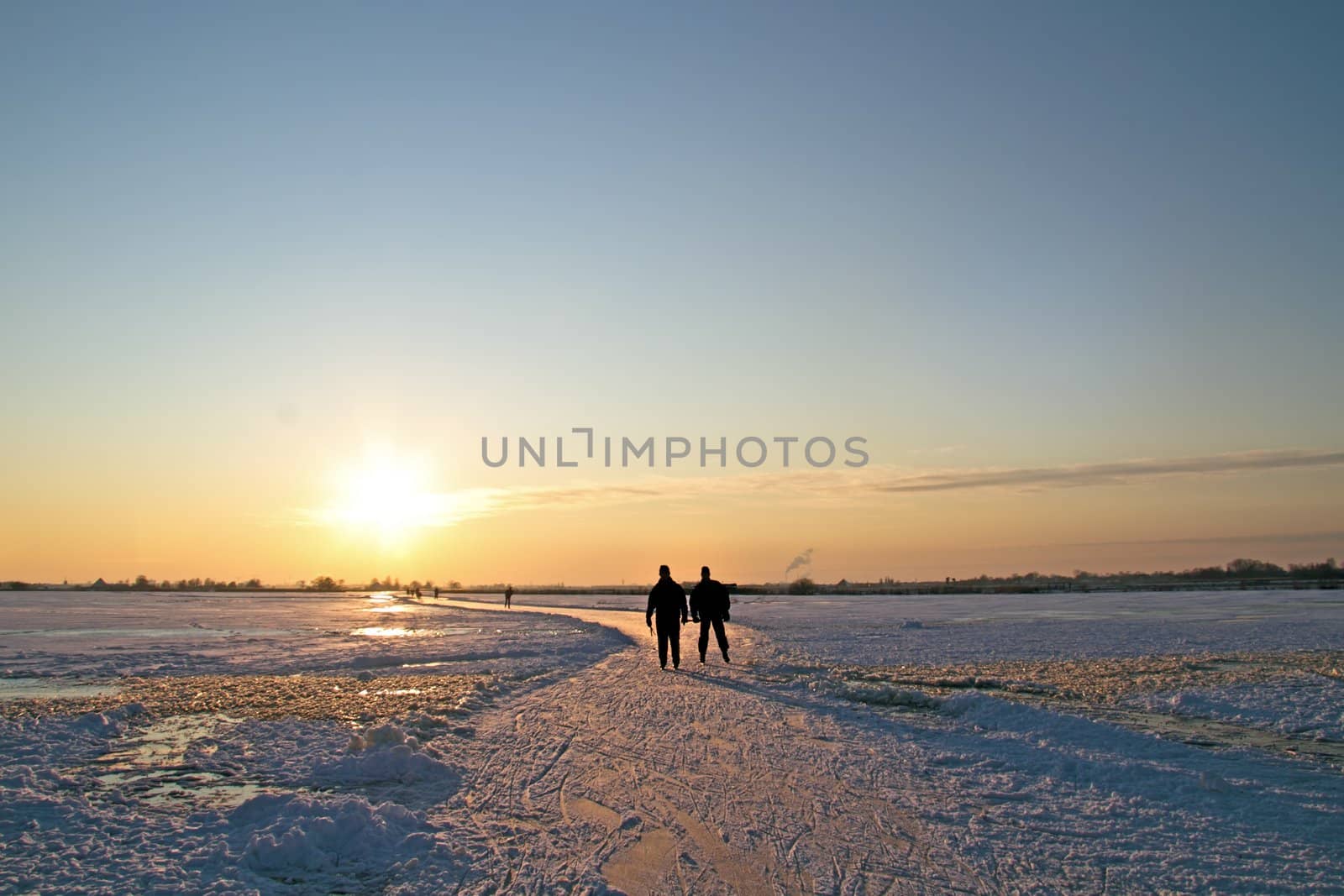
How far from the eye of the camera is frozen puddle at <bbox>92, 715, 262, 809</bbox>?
766 cm

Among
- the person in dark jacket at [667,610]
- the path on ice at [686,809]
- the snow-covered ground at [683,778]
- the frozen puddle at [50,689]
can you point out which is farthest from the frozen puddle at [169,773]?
the person in dark jacket at [667,610]

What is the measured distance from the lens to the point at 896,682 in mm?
15227

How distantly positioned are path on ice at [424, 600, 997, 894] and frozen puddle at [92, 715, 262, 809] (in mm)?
2154

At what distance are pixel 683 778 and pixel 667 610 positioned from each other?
32.5ft

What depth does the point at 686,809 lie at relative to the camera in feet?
23.0

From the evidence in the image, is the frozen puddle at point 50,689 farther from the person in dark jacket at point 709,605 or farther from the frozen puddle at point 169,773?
the person in dark jacket at point 709,605

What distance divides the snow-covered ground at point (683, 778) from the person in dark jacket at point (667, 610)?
25.1 inches

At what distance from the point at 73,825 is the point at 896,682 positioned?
12070 millimetres

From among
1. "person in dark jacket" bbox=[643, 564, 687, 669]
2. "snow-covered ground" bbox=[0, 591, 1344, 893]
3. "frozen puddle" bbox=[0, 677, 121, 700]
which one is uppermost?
"person in dark jacket" bbox=[643, 564, 687, 669]

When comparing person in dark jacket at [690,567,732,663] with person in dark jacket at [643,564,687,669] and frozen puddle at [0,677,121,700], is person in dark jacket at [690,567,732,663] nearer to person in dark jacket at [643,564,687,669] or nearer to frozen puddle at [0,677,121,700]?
person in dark jacket at [643,564,687,669]

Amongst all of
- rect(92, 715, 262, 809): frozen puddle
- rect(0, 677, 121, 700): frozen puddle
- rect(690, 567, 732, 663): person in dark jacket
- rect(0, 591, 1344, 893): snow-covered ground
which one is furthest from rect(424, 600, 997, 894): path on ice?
rect(0, 677, 121, 700): frozen puddle

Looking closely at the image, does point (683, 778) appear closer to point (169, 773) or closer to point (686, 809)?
point (686, 809)

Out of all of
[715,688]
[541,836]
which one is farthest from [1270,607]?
[541,836]

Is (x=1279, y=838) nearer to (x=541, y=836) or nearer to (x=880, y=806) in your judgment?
(x=880, y=806)
